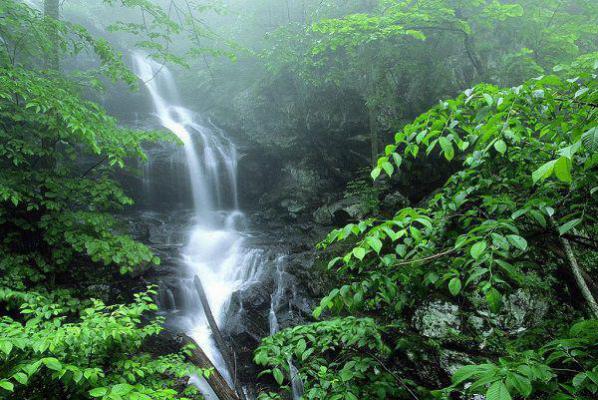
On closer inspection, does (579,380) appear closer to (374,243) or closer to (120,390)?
(374,243)

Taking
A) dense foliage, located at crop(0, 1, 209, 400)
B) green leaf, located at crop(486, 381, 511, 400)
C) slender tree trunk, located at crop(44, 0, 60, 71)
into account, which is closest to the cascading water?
dense foliage, located at crop(0, 1, 209, 400)

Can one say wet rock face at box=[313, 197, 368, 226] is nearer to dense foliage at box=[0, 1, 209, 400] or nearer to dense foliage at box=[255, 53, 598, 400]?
dense foliage at box=[0, 1, 209, 400]

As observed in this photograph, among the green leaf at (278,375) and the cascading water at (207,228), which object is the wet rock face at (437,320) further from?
the cascading water at (207,228)

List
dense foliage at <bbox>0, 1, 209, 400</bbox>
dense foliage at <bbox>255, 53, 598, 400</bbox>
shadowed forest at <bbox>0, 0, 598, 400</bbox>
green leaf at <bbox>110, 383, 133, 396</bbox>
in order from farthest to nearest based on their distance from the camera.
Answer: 1. dense foliage at <bbox>0, 1, 209, 400</bbox>
2. green leaf at <bbox>110, 383, 133, 396</bbox>
3. shadowed forest at <bbox>0, 0, 598, 400</bbox>
4. dense foliage at <bbox>255, 53, 598, 400</bbox>

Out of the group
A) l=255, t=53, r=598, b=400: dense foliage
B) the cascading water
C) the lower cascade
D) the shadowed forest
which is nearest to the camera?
l=255, t=53, r=598, b=400: dense foliage

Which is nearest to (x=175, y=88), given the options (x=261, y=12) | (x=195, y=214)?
(x=261, y=12)

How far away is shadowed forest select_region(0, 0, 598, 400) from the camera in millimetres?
1531

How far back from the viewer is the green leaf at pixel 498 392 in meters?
0.83

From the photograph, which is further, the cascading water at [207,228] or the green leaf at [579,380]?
the cascading water at [207,228]

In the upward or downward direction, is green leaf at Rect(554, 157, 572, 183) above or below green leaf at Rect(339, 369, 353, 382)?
above

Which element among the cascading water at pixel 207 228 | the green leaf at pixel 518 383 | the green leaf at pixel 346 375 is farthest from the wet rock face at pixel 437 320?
the cascading water at pixel 207 228

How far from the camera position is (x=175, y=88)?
1831 cm

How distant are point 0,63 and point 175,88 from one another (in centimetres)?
1457

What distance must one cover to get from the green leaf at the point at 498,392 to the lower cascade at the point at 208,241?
4.35 m
